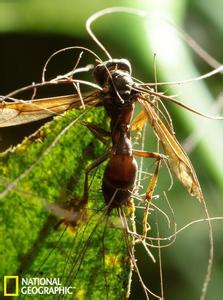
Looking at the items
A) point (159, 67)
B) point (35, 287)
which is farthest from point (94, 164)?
point (159, 67)

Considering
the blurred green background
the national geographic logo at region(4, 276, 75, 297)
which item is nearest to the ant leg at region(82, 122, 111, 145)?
the national geographic logo at region(4, 276, 75, 297)

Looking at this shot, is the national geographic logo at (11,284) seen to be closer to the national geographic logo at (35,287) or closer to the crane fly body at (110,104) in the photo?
the national geographic logo at (35,287)

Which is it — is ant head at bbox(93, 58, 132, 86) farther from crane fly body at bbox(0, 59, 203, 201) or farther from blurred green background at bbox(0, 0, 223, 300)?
blurred green background at bbox(0, 0, 223, 300)

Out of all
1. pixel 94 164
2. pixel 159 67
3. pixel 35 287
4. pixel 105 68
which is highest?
pixel 159 67

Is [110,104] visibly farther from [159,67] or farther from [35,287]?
[159,67]

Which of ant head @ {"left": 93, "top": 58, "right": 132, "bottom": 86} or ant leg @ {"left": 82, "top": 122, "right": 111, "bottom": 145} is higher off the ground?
ant head @ {"left": 93, "top": 58, "right": 132, "bottom": 86}

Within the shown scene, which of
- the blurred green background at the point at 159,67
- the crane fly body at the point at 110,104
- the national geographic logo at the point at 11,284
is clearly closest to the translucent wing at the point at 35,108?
the crane fly body at the point at 110,104

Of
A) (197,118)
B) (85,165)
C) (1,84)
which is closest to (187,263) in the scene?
(197,118)
